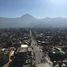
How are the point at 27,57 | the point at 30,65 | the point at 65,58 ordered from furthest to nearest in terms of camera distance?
the point at 65,58
the point at 27,57
the point at 30,65

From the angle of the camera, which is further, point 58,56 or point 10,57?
point 58,56

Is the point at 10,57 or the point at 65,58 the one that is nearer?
the point at 10,57

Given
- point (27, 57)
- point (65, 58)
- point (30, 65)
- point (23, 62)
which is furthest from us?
point (65, 58)

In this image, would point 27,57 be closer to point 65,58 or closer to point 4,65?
point 4,65

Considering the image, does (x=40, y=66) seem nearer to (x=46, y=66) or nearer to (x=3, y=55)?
(x=46, y=66)

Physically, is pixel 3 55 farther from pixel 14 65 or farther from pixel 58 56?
pixel 58 56

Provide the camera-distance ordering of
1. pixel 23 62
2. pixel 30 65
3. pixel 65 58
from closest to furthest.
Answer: pixel 30 65, pixel 23 62, pixel 65 58

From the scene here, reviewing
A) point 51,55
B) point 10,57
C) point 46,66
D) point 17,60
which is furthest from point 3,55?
point 51,55

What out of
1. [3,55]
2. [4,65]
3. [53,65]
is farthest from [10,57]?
[53,65]

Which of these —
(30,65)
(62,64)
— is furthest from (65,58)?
(30,65)
